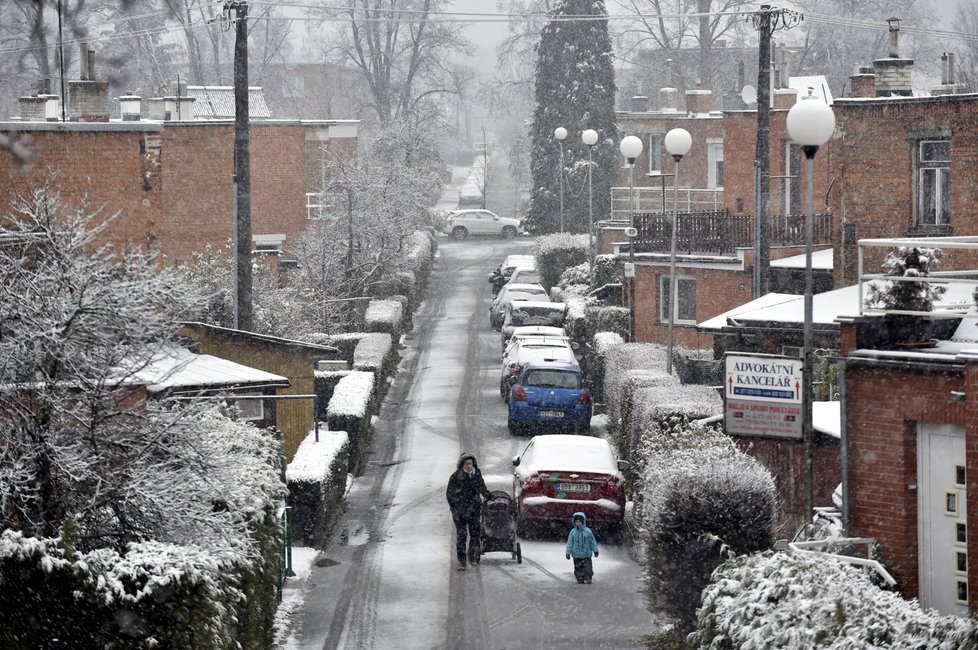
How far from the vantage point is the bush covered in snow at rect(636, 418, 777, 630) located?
13.1m

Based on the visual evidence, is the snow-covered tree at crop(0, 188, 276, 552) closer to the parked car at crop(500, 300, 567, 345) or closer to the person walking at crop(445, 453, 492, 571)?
the person walking at crop(445, 453, 492, 571)

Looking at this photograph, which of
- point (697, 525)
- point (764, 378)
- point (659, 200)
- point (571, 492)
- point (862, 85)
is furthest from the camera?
point (659, 200)

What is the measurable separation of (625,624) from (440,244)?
5085 cm

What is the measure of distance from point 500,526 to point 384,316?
17.9 metres

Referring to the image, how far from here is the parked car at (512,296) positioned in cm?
3916

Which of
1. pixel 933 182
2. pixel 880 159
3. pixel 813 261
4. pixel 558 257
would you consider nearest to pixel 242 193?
pixel 880 159

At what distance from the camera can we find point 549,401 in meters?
25.3

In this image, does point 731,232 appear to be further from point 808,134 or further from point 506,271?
point 506,271

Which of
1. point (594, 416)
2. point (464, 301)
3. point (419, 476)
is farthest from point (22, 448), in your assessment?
point (464, 301)

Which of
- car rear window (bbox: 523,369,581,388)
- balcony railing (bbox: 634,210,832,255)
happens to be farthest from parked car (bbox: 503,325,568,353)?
car rear window (bbox: 523,369,581,388)

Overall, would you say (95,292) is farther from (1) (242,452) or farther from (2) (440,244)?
(2) (440,244)

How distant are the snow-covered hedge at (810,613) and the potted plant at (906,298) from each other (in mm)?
2321

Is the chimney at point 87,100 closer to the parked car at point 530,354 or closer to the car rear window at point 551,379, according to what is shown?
the parked car at point 530,354

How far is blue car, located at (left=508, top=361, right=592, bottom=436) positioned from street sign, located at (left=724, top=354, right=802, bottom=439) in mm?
10869
